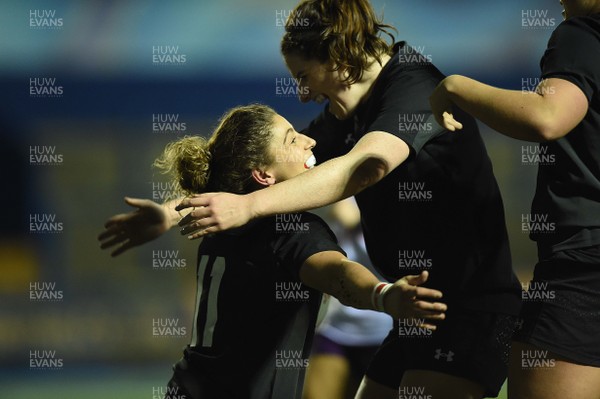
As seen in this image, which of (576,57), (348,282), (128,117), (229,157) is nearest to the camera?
(576,57)

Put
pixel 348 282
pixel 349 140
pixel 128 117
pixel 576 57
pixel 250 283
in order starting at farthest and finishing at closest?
pixel 128 117 < pixel 349 140 < pixel 250 283 < pixel 348 282 < pixel 576 57

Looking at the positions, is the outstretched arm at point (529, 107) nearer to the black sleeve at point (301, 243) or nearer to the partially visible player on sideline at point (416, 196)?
the partially visible player on sideline at point (416, 196)

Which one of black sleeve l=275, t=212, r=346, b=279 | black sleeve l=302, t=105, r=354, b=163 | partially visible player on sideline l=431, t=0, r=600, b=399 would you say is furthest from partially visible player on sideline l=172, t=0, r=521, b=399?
partially visible player on sideline l=431, t=0, r=600, b=399

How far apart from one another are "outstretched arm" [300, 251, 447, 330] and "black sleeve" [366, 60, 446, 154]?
0.51m

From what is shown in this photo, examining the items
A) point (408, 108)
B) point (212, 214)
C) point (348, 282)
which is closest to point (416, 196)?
point (408, 108)

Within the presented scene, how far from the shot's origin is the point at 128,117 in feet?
24.3

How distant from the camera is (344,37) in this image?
3.35m

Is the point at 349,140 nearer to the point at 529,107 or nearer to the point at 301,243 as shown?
the point at 301,243

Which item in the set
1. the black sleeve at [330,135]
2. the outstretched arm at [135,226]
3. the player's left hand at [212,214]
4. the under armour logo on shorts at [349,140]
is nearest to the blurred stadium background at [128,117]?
the black sleeve at [330,135]

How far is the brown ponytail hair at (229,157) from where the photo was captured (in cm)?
308

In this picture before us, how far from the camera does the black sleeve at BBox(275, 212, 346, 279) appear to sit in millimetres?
2834

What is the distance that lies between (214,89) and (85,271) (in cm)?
176

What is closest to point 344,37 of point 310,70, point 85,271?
point 310,70

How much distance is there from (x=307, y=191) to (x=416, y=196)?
514 mm
